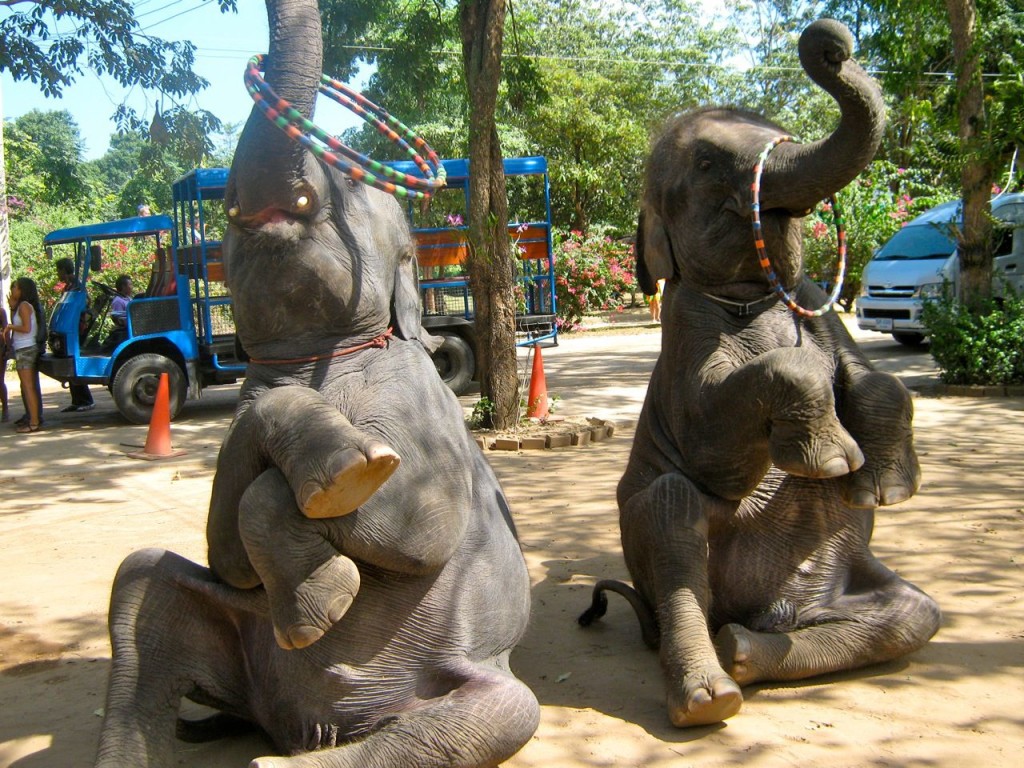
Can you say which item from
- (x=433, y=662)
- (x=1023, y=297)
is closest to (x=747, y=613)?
(x=433, y=662)

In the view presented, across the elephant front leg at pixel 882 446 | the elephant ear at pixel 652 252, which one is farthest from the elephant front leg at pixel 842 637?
the elephant ear at pixel 652 252

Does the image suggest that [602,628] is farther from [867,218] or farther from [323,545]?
[867,218]

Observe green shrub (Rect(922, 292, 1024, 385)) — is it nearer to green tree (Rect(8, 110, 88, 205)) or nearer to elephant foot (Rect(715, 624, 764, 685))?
elephant foot (Rect(715, 624, 764, 685))

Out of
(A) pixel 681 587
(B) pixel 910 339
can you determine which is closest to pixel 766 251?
(A) pixel 681 587

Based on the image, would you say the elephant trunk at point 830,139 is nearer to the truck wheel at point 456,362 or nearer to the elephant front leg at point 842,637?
the elephant front leg at point 842,637

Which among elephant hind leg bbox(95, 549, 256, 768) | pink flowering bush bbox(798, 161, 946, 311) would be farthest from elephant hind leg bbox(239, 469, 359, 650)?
pink flowering bush bbox(798, 161, 946, 311)

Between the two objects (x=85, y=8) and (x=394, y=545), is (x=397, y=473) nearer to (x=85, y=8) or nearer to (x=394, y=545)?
(x=394, y=545)

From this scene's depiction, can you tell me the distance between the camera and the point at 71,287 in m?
13.7

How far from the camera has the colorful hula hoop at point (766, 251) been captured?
10.8 feet

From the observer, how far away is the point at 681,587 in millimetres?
3369

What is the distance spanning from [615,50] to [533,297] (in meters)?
25.6

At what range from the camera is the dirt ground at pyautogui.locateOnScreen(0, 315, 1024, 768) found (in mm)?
3123

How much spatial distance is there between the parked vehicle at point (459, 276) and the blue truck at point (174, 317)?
1.1 inches

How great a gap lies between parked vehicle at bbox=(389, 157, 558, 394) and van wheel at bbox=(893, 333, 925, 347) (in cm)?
581
